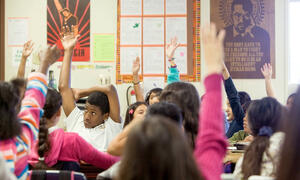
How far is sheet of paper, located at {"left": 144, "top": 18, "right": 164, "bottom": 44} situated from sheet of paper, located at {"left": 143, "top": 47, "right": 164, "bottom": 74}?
105mm

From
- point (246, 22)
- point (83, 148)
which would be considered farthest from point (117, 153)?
point (246, 22)

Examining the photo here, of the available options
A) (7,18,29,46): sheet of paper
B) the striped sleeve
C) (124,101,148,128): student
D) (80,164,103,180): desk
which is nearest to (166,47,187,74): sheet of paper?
(7,18,29,46): sheet of paper

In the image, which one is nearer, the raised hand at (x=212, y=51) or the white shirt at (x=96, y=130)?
the raised hand at (x=212, y=51)

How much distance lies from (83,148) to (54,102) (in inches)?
11.5

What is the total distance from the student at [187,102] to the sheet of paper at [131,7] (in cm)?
340

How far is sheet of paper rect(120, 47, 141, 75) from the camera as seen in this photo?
5.33 metres

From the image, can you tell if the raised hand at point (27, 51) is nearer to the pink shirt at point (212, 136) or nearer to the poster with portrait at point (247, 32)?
the pink shirt at point (212, 136)

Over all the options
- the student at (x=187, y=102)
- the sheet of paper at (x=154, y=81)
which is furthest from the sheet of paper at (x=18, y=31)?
the student at (x=187, y=102)

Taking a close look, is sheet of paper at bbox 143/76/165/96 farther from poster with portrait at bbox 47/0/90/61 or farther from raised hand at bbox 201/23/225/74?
raised hand at bbox 201/23/225/74

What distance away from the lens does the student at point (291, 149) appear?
2.74 ft

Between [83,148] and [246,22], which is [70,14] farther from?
[83,148]

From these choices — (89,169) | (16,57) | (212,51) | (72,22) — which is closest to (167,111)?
(212,51)

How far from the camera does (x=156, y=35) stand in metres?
5.33

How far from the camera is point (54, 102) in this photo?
2.07 meters
